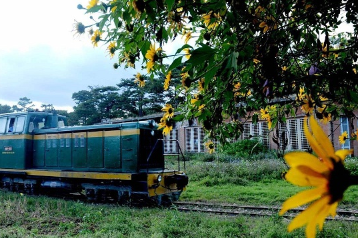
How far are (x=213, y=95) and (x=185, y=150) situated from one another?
1876 cm

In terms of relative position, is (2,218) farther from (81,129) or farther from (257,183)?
(257,183)

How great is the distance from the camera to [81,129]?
372 inches

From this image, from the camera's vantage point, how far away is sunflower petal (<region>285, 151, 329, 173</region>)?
431mm

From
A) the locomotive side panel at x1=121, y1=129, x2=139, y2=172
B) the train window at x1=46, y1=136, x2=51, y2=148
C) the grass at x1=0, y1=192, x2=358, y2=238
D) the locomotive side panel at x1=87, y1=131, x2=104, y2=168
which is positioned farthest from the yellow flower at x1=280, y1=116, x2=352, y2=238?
the train window at x1=46, y1=136, x2=51, y2=148

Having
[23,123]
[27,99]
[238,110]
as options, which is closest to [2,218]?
[23,123]

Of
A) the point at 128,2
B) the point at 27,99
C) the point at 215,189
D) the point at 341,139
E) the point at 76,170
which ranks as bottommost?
the point at 215,189

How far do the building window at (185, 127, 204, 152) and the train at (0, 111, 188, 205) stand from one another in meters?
10.5

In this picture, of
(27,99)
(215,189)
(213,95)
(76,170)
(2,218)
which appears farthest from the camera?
(27,99)

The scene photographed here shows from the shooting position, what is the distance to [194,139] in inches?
816

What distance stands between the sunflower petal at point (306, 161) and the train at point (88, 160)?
23.9ft

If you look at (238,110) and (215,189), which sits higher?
(238,110)

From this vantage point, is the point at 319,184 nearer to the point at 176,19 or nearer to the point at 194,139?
the point at 176,19

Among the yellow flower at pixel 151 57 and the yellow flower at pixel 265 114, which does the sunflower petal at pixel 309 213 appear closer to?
A: the yellow flower at pixel 151 57

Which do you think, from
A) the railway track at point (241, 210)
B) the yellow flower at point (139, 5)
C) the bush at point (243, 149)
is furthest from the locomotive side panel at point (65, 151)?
the bush at point (243, 149)
